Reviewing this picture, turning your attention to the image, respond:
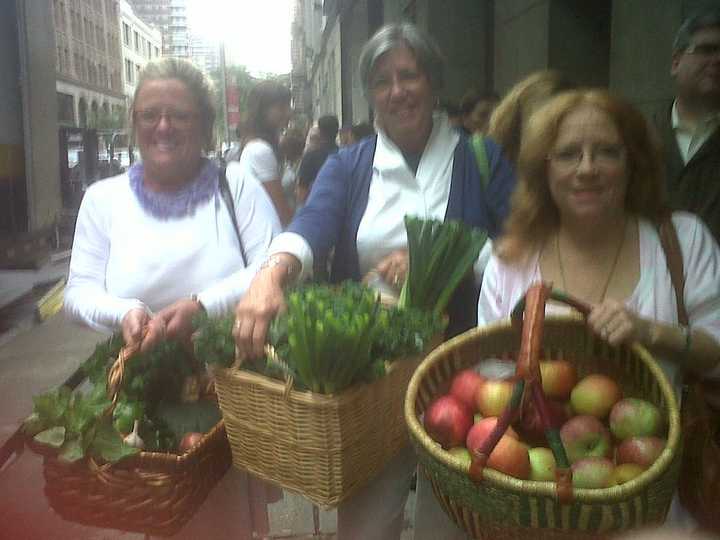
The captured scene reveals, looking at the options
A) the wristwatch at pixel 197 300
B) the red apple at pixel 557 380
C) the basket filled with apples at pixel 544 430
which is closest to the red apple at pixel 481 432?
the basket filled with apples at pixel 544 430

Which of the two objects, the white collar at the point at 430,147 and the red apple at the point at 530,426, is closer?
the red apple at the point at 530,426

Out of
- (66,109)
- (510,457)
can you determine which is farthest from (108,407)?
(510,457)

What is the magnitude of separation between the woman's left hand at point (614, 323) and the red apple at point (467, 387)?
18 cm

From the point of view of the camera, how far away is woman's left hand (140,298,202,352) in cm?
112

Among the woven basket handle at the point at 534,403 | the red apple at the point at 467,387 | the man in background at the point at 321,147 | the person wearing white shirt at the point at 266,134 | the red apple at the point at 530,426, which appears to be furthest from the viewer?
the man in background at the point at 321,147

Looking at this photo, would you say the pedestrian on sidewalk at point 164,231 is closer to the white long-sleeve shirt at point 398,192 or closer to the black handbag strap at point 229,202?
the black handbag strap at point 229,202

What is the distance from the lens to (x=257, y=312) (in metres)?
1.05

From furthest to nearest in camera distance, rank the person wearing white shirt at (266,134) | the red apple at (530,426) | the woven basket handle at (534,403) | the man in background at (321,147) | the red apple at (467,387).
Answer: the man in background at (321,147), the person wearing white shirt at (266,134), the red apple at (467,387), the red apple at (530,426), the woven basket handle at (534,403)

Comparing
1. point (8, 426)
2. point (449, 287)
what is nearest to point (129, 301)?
point (8, 426)

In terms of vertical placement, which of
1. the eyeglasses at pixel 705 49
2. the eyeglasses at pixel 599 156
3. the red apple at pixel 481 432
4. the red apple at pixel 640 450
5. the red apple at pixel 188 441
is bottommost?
the red apple at pixel 188 441

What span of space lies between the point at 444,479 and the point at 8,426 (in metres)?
0.70

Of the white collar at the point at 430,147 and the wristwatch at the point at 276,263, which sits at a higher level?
the white collar at the point at 430,147

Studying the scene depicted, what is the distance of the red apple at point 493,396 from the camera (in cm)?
98

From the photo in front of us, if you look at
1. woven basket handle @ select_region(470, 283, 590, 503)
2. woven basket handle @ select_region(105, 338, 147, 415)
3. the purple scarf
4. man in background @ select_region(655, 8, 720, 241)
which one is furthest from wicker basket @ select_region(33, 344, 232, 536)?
man in background @ select_region(655, 8, 720, 241)
